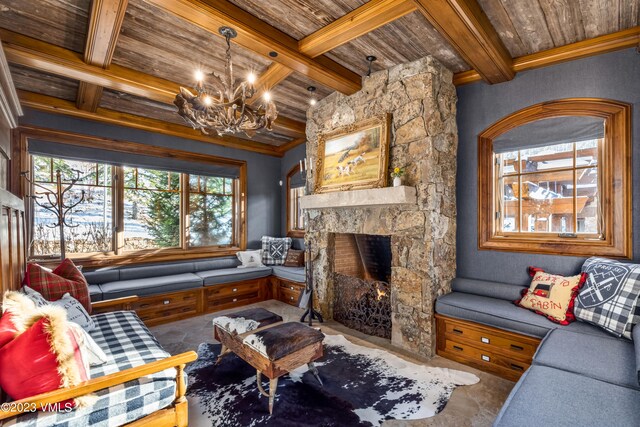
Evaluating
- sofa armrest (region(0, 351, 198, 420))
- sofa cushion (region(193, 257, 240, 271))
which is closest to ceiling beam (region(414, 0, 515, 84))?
sofa armrest (region(0, 351, 198, 420))

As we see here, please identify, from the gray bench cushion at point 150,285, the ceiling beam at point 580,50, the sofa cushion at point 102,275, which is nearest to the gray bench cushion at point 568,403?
the ceiling beam at point 580,50

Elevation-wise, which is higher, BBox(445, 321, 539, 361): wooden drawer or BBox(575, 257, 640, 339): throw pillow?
BBox(575, 257, 640, 339): throw pillow

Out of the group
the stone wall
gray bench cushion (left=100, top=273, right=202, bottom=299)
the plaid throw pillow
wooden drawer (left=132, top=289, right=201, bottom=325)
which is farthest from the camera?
the plaid throw pillow

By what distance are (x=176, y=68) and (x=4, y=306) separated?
2.49 meters

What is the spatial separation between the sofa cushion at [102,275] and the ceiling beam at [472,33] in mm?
4607

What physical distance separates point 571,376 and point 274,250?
14.3 feet

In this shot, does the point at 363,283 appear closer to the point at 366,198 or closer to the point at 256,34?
the point at 366,198

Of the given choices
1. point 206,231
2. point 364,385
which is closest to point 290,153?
point 206,231

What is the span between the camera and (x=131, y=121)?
168 inches

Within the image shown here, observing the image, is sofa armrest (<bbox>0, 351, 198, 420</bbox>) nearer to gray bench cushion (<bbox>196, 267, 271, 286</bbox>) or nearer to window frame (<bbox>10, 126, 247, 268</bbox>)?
gray bench cushion (<bbox>196, 267, 271, 286</bbox>)

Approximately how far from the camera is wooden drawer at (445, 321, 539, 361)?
2471mm

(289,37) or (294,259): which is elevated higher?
(289,37)

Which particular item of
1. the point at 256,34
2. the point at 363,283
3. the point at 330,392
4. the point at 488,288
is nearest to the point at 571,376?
the point at 488,288

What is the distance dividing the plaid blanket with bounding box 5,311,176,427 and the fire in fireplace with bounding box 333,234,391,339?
2.22 meters
